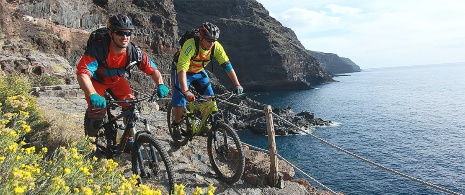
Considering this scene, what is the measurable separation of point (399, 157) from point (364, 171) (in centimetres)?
725

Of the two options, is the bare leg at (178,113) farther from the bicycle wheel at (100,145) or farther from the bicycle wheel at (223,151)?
the bicycle wheel at (100,145)

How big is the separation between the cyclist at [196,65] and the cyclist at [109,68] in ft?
2.65

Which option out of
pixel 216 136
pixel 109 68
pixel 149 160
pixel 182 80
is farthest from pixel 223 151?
pixel 109 68

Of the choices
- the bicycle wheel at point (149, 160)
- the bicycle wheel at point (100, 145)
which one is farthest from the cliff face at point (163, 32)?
the bicycle wheel at point (149, 160)

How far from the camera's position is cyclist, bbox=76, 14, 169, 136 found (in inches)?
177

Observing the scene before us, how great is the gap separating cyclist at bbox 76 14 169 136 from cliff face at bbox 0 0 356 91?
2.58 metres

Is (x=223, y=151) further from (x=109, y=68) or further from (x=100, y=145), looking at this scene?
(x=109, y=68)

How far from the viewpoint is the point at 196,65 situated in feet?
21.9

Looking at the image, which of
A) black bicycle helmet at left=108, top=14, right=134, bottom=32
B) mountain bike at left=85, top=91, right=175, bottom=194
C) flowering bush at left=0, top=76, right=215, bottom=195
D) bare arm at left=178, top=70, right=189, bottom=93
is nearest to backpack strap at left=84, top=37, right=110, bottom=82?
black bicycle helmet at left=108, top=14, right=134, bottom=32

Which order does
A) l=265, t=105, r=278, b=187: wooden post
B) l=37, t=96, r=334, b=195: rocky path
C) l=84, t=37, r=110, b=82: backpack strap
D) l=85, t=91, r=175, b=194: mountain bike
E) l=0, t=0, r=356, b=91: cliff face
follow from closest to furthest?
l=85, t=91, r=175, b=194: mountain bike
l=84, t=37, r=110, b=82: backpack strap
l=37, t=96, r=334, b=195: rocky path
l=265, t=105, r=278, b=187: wooden post
l=0, t=0, r=356, b=91: cliff face

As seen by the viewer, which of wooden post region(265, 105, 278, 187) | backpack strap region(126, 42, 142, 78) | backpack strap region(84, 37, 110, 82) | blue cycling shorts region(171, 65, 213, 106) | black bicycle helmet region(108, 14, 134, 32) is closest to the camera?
black bicycle helmet region(108, 14, 134, 32)

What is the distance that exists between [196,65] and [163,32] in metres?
72.0

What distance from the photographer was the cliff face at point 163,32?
34.1 metres

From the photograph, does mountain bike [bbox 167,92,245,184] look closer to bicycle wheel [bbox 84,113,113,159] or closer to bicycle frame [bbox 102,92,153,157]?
bicycle frame [bbox 102,92,153,157]
